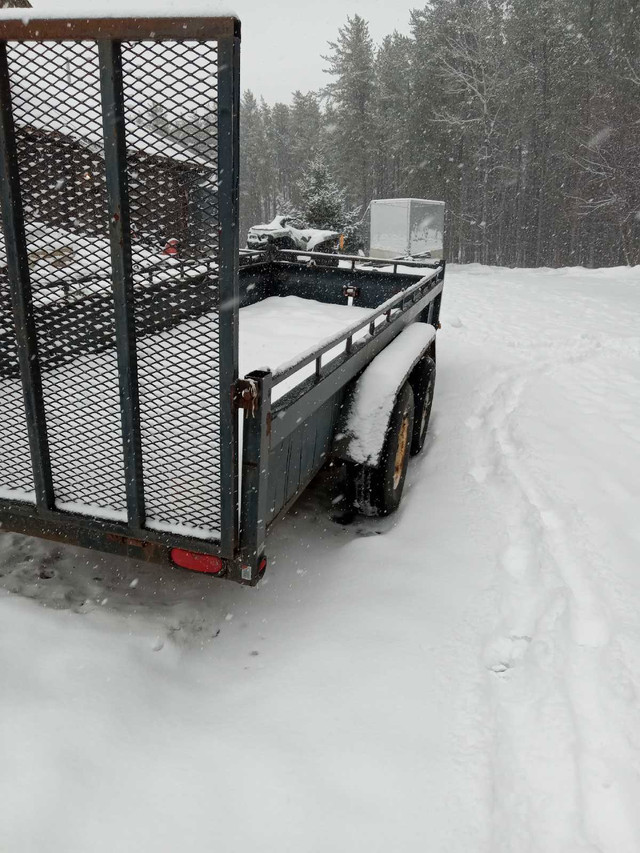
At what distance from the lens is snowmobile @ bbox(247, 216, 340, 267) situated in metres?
15.5

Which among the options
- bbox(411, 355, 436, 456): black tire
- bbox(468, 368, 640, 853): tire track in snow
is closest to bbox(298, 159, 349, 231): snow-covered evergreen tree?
bbox(411, 355, 436, 456): black tire

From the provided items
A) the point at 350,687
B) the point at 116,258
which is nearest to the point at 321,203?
the point at 116,258

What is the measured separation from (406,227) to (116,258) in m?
18.2

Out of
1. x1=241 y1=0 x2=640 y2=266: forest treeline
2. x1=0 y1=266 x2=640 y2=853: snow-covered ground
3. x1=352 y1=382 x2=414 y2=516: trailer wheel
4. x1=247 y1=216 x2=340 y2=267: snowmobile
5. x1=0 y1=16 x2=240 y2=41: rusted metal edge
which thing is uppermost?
x1=241 y1=0 x2=640 y2=266: forest treeline

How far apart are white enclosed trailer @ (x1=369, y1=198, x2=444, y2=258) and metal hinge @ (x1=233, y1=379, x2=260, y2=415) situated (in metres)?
17.7

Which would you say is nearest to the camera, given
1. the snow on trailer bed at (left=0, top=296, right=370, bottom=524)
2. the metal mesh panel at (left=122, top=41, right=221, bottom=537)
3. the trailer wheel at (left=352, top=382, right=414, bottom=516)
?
the metal mesh panel at (left=122, top=41, right=221, bottom=537)

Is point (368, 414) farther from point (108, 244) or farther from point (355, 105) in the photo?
point (355, 105)

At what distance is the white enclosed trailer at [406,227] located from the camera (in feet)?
62.7

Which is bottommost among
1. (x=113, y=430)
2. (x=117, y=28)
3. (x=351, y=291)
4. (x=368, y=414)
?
(x=368, y=414)

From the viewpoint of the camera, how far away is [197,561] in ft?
8.16

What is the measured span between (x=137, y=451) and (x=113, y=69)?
132 centimetres

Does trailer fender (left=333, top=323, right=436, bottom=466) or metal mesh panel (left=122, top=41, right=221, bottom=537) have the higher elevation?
metal mesh panel (left=122, top=41, right=221, bottom=537)

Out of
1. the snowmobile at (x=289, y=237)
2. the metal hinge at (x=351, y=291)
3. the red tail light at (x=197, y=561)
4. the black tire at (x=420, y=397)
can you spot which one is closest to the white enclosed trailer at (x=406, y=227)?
the snowmobile at (x=289, y=237)

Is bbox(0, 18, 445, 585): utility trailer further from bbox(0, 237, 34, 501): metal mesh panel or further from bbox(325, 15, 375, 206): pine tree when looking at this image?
bbox(325, 15, 375, 206): pine tree
